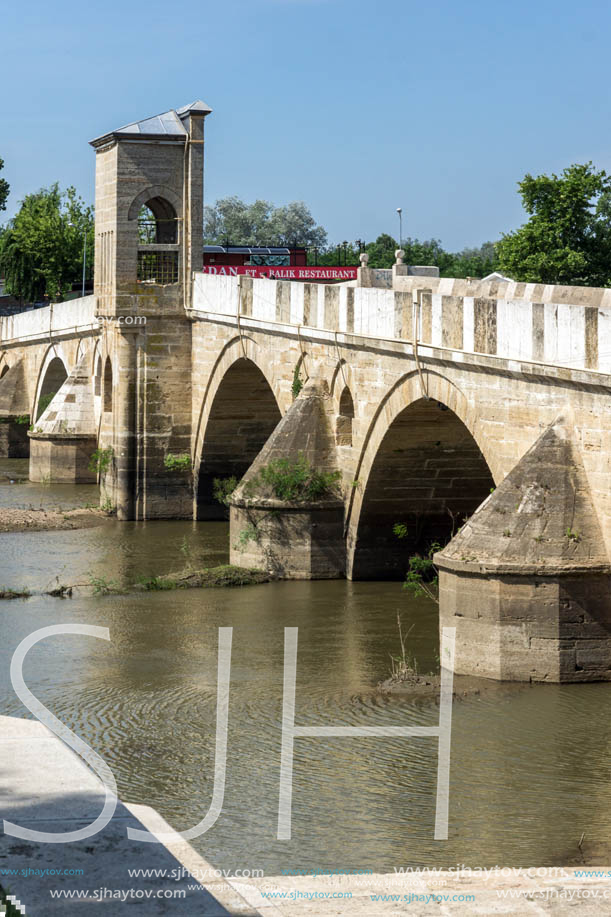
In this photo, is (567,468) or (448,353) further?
(448,353)

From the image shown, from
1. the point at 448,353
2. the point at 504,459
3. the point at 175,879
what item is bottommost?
the point at 175,879

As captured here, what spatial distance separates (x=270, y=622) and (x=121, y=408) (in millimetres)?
8789

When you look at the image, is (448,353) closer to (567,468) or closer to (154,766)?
(567,468)

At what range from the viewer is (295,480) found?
16391 millimetres

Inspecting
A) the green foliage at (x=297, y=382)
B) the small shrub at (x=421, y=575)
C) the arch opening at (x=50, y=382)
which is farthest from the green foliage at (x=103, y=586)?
the arch opening at (x=50, y=382)

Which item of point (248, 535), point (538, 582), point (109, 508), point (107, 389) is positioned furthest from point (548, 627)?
point (107, 389)

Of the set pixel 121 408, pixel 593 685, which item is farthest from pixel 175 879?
pixel 121 408

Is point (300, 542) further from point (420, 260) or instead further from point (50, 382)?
point (420, 260)

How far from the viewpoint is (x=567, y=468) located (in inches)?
442

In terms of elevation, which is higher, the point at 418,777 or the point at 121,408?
the point at 121,408

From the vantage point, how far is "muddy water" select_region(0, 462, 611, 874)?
25.4 ft

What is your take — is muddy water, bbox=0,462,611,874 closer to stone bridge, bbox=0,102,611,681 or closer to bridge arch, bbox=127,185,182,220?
stone bridge, bbox=0,102,611,681

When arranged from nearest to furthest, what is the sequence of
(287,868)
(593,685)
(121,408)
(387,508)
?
(287,868) < (593,685) < (387,508) < (121,408)

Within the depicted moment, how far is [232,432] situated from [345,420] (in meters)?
5.63
